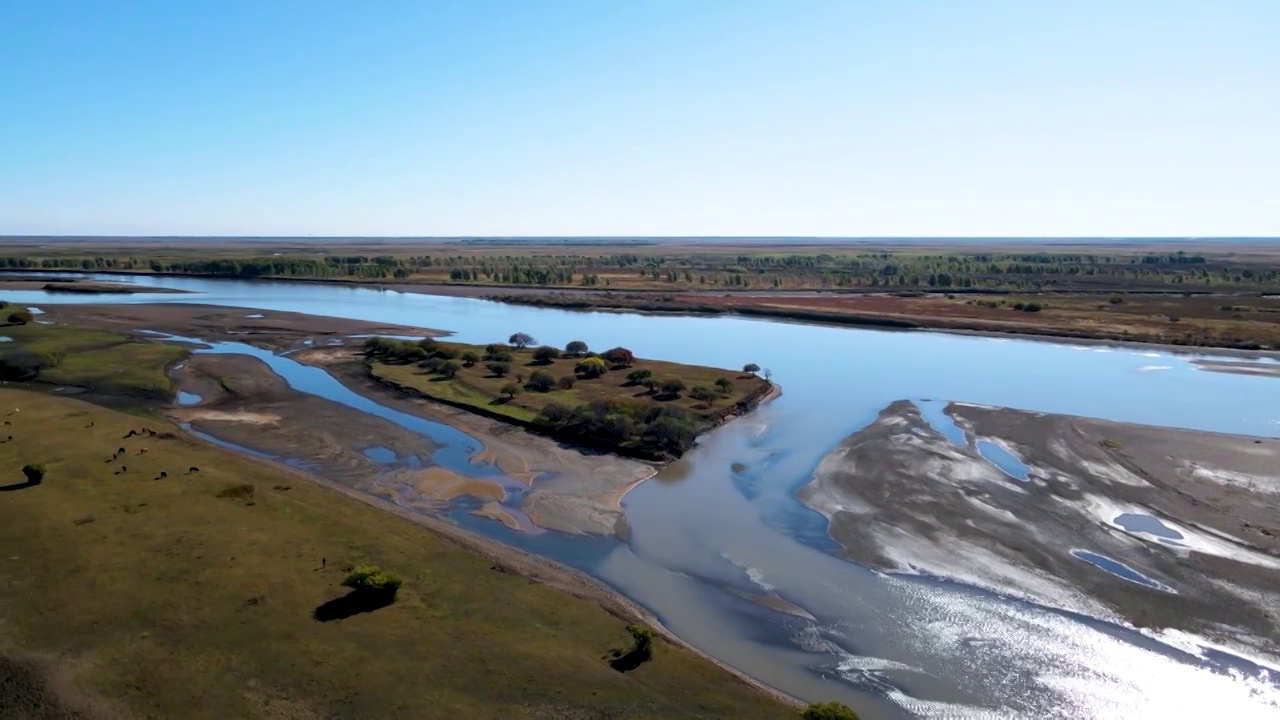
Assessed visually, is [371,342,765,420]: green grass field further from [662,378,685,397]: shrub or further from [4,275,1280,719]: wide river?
[4,275,1280,719]: wide river

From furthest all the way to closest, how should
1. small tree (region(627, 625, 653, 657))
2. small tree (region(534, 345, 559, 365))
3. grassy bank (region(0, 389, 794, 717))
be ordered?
small tree (region(534, 345, 559, 365)) < small tree (region(627, 625, 653, 657)) < grassy bank (region(0, 389, 794, 717))

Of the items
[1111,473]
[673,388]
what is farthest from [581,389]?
[1111,473]

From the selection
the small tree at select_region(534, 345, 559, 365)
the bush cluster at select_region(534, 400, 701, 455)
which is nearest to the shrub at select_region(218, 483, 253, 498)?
the bush cluster at select_region(534, 400, 701, 455)

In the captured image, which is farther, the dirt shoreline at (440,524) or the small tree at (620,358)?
the small tree at (620,358)

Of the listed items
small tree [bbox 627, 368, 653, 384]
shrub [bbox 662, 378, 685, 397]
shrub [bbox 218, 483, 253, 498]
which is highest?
small tree [bbox 627, 368, 653, 384]

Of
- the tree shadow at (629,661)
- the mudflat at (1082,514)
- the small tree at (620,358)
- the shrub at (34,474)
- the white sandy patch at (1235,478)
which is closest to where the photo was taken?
the tree shadow at (629,661)

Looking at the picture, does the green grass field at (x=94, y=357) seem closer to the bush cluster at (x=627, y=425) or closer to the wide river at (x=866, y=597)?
the bush cluster at (x=627, y=425)

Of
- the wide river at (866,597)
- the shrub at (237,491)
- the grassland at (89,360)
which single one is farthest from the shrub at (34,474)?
the grassland at (89,360)

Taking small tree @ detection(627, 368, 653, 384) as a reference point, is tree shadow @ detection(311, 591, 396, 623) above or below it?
below
